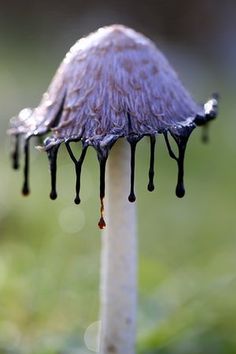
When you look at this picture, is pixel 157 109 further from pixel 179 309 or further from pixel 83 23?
pixel 83 23

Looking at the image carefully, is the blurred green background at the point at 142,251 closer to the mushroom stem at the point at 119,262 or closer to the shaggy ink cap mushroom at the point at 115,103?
the mushroom stem at the point at 119,262

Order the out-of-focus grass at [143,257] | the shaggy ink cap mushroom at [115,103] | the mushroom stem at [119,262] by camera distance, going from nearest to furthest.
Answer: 1. the shaggy ink cap mushroom at [115,103]
2. the mushroom stem at [119,262]
3. the out-of-focus grass at [143,257]

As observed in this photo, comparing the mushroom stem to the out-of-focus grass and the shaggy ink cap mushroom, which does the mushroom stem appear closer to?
the shaggy ink cap mushroom

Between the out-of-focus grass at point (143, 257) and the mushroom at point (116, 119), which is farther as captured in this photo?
the out-of-focus grass at point (143, 257)

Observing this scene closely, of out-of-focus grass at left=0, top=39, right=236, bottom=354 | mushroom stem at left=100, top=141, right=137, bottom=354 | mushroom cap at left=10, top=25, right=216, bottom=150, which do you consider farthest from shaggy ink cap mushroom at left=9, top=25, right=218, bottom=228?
out-of-focus grass at left=0, top=39, right=236, bottom=354

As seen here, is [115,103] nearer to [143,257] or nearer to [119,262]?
[119,262]

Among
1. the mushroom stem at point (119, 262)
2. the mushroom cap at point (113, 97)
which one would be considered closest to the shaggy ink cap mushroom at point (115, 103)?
the mushroom cap at point (113, 97)

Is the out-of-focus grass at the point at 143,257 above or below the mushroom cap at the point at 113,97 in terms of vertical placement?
below

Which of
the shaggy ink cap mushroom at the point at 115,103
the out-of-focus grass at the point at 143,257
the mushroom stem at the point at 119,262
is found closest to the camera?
the shaggy ink cap mushroom at the point at 115,103
